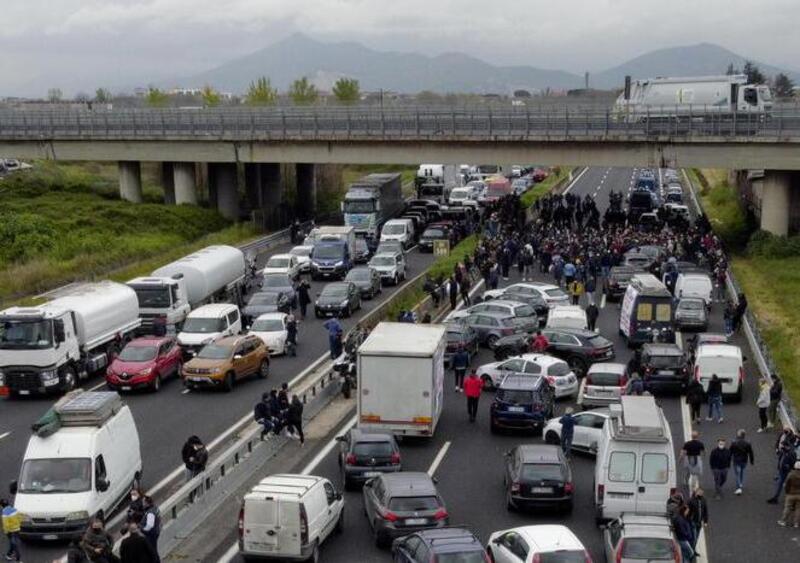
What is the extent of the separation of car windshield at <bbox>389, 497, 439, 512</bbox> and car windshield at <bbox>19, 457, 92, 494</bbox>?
219 inches

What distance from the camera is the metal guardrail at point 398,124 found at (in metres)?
58.4

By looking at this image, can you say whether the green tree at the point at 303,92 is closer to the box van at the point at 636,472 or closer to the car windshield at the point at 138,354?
the car windshield at the point at 138,354

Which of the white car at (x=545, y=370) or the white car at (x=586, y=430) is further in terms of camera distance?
the white car at (x=545, y=370)

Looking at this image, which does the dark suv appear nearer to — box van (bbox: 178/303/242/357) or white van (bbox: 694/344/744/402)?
white van (bbox: 694/344/744/402)

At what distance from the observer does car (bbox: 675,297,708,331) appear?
3972 cm

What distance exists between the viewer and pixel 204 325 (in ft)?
120

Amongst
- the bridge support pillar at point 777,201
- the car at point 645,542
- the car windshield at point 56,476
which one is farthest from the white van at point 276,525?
the bridge support pillar at point 777,201

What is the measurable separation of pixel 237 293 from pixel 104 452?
25.3 metres

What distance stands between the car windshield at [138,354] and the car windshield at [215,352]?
1354 mm

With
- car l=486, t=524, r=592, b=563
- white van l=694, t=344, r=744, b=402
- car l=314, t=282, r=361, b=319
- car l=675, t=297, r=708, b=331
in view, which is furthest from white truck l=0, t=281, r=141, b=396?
car l=675, t=297, r=708, b=331

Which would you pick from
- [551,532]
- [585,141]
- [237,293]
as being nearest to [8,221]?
[237,293]

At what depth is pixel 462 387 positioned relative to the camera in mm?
32500

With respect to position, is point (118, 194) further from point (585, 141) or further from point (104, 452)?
point (104, 452)

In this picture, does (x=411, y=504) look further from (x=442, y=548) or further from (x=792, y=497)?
(x=792, y=497)
